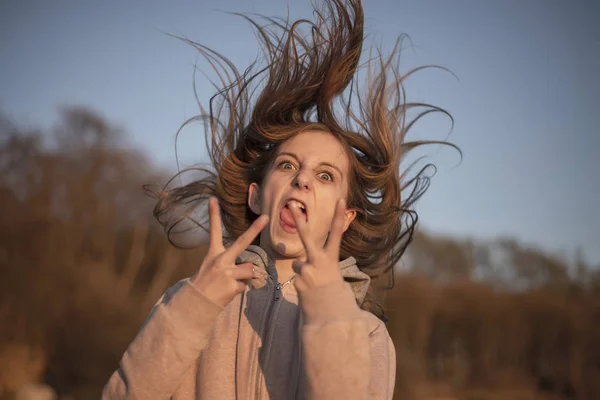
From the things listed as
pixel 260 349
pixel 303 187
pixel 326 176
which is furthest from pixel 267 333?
pixel 326 176

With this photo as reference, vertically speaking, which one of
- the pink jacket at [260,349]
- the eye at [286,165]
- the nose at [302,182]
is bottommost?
the pink jacket at [260,349]

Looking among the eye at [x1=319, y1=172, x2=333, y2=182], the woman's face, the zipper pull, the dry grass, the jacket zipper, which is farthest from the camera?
the dry grass

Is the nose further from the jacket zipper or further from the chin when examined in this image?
the jacket zipper

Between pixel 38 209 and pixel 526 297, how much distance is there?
1102 cm

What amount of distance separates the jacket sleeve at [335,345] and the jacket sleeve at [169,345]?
32cm

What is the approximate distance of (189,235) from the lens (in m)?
3.86

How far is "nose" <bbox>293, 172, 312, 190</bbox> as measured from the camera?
253 cm

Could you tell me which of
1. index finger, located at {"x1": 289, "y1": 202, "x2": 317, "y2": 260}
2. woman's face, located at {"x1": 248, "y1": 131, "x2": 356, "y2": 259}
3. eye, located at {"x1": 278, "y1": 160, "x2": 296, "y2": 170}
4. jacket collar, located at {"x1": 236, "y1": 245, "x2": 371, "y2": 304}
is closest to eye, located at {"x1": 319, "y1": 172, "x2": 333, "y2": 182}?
woman's face, located at {"x1": 248, "y1": 131, "x2": 356, "y2": 259}

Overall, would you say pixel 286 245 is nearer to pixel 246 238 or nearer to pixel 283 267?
pixel 283 267

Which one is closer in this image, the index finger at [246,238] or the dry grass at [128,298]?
the index finger at [246,238]

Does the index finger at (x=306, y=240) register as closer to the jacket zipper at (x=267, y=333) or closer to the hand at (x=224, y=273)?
the hand at (x=224, y=273)

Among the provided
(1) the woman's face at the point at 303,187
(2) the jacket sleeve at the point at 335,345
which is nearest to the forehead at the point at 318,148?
(1) the woman's face at the point at 303,187

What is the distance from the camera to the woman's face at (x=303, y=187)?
2.52m

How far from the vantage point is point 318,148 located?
2.76 metres
